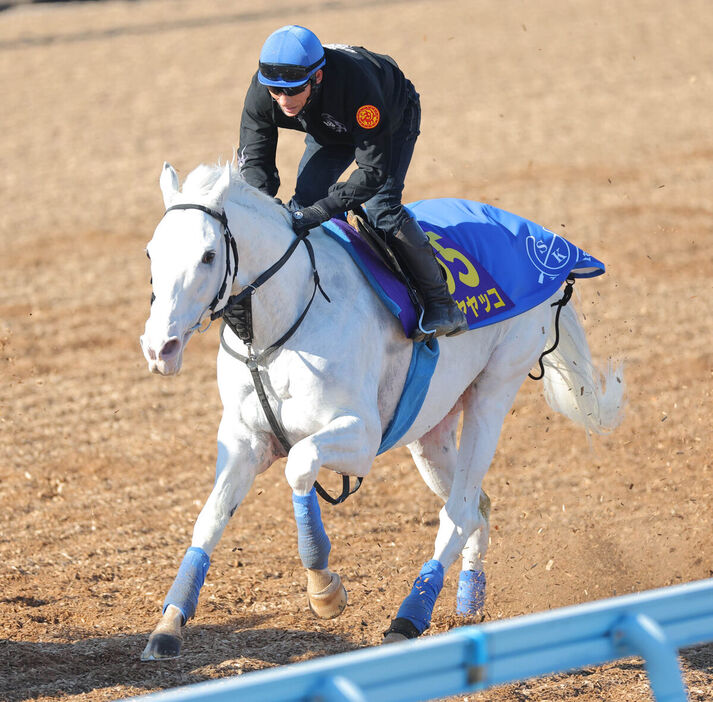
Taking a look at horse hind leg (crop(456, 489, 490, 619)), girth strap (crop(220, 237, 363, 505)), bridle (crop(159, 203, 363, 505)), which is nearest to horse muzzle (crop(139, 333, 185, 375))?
bridle (crop(159, 203, 363, 505))

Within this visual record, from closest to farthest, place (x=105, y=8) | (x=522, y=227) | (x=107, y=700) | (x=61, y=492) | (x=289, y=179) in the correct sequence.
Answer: (x=107, y=700) → (x=522, y=227) → (x=61, y=492) → (x=289, y=179) → (x=105, y=8)

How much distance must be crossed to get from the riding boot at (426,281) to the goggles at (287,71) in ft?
2.92

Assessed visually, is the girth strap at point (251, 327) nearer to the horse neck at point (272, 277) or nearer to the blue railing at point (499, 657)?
the horse neck at point (272, 277)

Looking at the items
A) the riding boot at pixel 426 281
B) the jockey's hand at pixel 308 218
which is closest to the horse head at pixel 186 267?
the jockey's hand at pixel 308 218

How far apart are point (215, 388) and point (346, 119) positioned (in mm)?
4767

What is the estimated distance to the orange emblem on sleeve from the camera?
4.62 meters

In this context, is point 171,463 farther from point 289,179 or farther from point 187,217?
point 289,179

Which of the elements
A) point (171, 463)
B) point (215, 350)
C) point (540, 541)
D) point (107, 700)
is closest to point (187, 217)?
point (107, 700)

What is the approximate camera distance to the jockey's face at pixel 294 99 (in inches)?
179

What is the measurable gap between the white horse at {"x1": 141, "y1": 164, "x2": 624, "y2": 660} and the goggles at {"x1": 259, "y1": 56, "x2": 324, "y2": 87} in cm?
45

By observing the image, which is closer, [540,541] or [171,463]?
[540,541]

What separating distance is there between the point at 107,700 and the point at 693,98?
51.4 ft

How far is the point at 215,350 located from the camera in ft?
32.8

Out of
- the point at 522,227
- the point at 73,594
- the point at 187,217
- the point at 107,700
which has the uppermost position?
the point at 187,217
